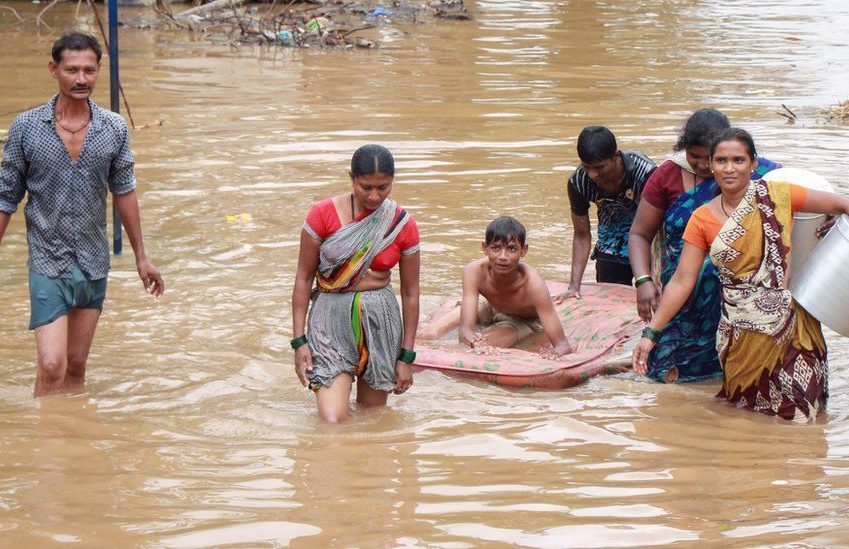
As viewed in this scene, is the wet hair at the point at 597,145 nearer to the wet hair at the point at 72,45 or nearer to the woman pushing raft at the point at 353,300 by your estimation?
the woman pushing raft at the point at 353,300

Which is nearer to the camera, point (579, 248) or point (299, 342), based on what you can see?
point (299, 342)

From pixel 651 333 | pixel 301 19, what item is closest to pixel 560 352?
pixel 651 333

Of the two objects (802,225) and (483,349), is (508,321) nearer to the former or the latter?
(483,349)

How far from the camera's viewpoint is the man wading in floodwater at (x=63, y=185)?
5.18 meters

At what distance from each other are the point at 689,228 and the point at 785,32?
15.2 metres

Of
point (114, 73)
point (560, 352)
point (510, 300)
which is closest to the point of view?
point (560, 352)

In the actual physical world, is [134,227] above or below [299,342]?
above

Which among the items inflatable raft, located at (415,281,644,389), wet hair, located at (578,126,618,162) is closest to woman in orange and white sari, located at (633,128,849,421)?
inflatable raft, located at (415,281,644,389)

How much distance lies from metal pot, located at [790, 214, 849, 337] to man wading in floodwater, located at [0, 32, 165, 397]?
2.93 metres

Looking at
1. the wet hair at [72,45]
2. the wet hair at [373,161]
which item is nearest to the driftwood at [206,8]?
the wet hair at [72,45]

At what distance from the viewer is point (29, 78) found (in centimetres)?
1461

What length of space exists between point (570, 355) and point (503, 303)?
0.54 meters

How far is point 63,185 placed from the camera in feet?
17.2

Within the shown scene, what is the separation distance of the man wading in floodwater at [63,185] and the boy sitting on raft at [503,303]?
1.93 m
